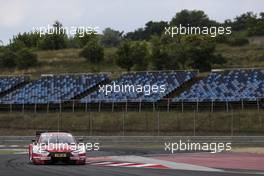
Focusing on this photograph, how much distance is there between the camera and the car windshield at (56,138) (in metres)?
23.2

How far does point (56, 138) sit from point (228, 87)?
1315 inches

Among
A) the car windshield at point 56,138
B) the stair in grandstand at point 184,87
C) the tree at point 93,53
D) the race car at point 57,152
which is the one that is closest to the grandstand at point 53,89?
the stair in grandstand at point 184,87

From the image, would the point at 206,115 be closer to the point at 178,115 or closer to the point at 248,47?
the point at 178,115

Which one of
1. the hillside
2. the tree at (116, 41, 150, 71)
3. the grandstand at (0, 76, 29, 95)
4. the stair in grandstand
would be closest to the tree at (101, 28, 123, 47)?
the hillside

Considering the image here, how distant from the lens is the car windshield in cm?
2325

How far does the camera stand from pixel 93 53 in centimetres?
8612

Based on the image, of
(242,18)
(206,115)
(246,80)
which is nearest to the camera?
(206,115)

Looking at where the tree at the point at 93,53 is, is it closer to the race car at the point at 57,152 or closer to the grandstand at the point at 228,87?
the grandstand at the point at 228,87

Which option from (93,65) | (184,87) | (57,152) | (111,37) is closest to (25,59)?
(93,65)

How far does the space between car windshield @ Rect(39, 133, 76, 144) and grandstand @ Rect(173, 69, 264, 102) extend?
26790mm

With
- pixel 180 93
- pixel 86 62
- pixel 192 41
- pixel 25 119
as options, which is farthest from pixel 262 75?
pixel 86 62

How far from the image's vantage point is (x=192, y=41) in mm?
83000

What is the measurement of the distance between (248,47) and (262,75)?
35.1 meters

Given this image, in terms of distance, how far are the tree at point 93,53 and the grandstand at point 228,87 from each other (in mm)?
28880
